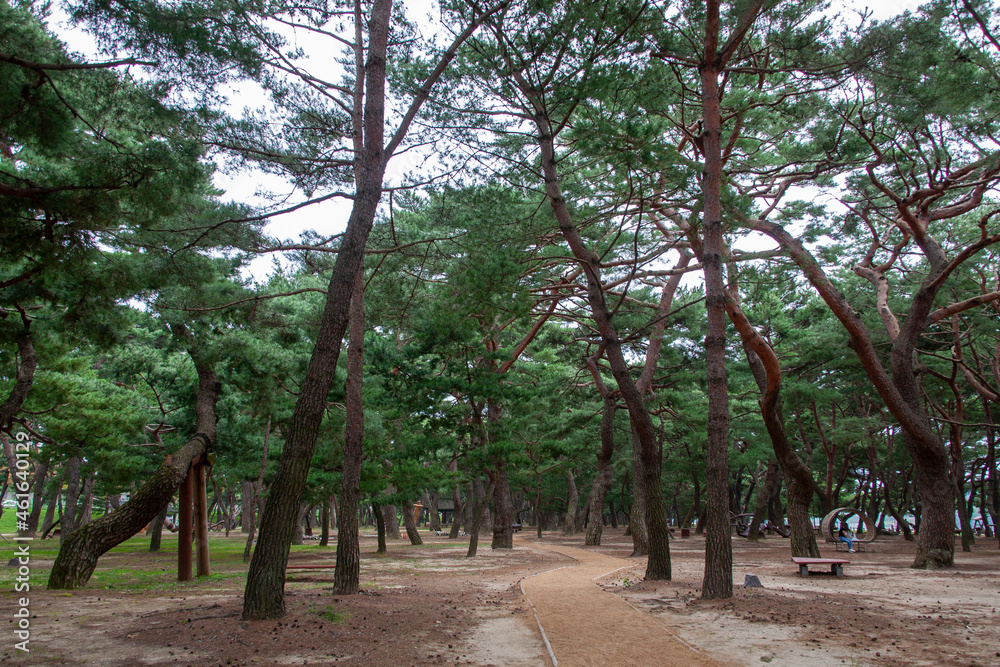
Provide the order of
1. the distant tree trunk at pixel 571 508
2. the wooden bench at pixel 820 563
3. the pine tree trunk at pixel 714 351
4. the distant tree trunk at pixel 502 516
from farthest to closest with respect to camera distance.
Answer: the distant tree trunk at pixel 571 508, the distant tree trunk at pixel 502 516, the wooden bench at pixel 820 563, the pine tree trunk at pixel 714 351

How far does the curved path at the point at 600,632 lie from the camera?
4.51 meters

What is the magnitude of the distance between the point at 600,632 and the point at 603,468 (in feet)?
43.1

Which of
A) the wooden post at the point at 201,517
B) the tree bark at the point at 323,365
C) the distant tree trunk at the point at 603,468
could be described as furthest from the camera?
the distant tree trunk at the point at 603,468

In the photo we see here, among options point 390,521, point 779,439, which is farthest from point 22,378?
point 390,521

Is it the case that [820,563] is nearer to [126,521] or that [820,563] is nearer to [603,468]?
[603,468]

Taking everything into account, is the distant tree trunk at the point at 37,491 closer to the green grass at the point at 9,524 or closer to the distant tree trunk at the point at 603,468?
the green grass at the point at 9,524

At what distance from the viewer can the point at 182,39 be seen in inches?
254

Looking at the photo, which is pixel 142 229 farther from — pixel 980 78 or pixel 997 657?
pixel 980 78

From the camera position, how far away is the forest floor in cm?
443

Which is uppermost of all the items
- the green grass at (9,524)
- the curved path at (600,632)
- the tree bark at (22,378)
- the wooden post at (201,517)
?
the tree bark at (22,378)

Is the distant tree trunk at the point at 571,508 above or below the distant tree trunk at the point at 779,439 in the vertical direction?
below

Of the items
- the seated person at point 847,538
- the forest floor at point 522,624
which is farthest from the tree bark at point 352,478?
the seated person at point 847,538

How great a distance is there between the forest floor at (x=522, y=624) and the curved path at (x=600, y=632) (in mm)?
19

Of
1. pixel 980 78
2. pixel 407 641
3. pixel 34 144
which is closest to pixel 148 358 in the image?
pixel 34 144
